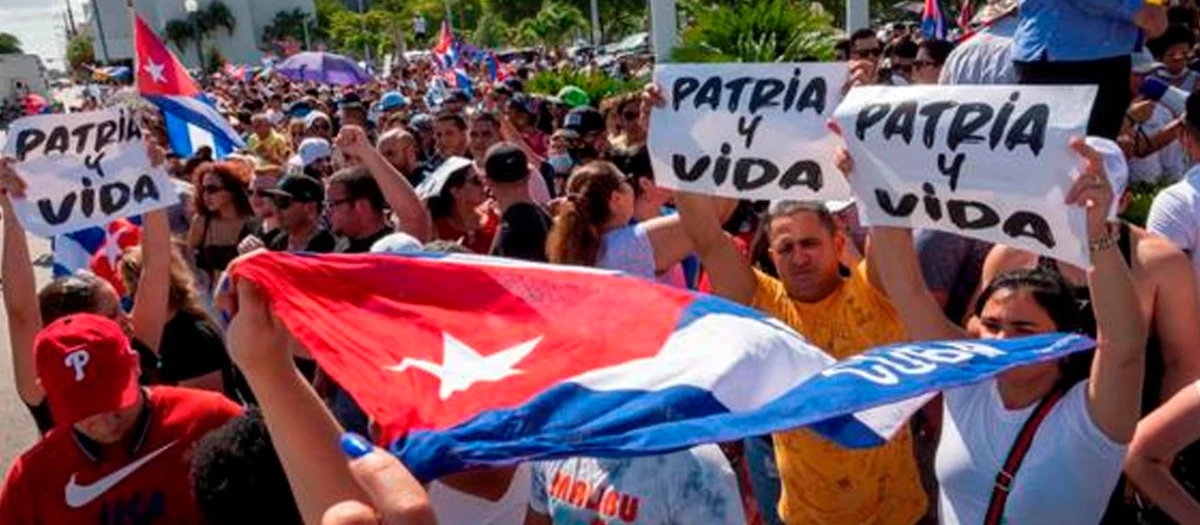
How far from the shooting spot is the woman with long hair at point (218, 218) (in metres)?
6.38

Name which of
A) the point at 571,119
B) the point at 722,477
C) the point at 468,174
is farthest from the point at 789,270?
the point at 571,119

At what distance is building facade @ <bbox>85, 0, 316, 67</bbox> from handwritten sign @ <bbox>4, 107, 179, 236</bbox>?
275 feet

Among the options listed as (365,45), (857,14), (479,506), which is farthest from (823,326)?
(365,45)

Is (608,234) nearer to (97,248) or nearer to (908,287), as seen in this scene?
(908,287)

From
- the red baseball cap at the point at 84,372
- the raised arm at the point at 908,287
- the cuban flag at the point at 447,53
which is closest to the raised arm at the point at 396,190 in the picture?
the red baseball cap at the point at 84,372

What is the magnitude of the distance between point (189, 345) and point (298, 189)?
4.68 feet

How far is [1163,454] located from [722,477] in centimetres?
104

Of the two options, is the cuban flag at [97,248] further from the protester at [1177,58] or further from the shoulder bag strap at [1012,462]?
the protester at [1177,58]

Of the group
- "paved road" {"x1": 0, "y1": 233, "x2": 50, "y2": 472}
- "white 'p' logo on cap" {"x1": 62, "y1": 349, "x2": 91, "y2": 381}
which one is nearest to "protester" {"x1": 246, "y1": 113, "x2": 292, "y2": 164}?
"paved road" {"x1": 0, "y1": 233, "x2": 50, "y2": 472}

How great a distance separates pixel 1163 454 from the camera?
2734 mm

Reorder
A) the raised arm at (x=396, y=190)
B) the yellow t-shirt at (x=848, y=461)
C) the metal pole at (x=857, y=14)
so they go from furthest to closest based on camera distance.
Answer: the metal pole at (x=857, y=14)
the raised arm at (x=396, y=190)
the yellow t-shirt at (x=848, y=461)

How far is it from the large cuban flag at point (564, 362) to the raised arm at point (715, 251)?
100 centimetres

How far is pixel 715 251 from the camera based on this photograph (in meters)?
3.76

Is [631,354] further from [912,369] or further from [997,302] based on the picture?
[997,302]
